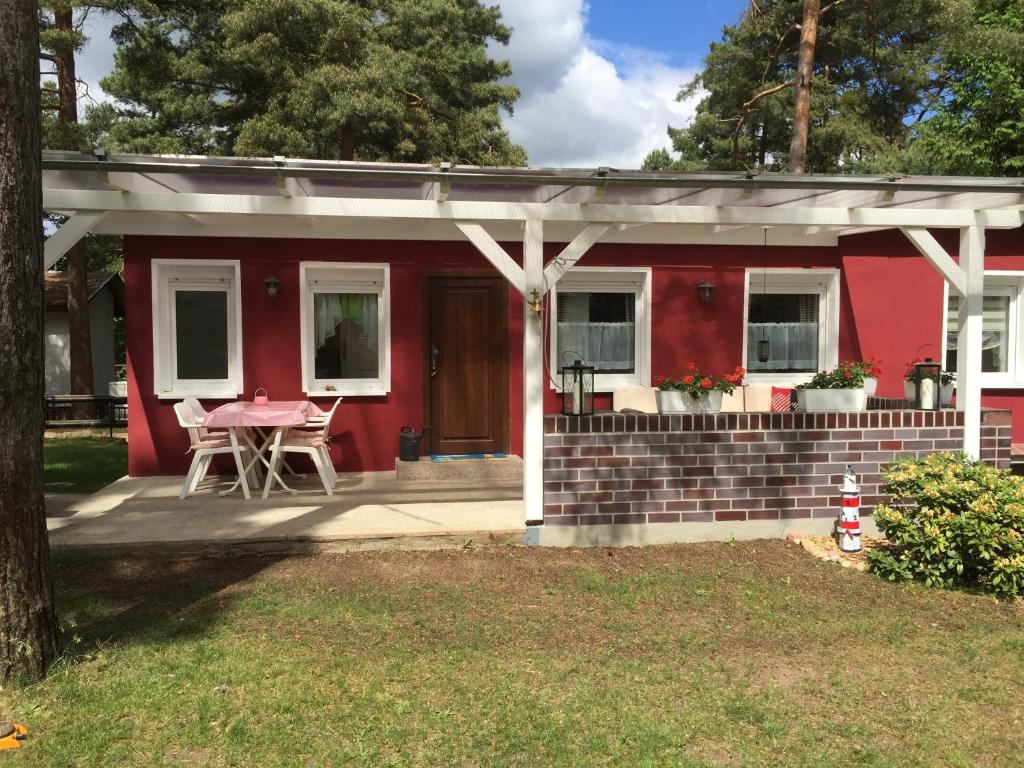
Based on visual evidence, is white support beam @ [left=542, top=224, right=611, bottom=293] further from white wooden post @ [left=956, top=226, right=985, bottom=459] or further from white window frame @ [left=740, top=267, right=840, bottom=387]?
white window frame @ [left=740, top=267, right=840, bottom=387]

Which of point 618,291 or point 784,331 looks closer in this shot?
point 618,291

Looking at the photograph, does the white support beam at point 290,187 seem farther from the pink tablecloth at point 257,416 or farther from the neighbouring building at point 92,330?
the neighbouring building at point 92,330

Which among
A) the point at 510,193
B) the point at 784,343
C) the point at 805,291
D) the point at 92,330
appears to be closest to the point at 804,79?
the point at 805,291

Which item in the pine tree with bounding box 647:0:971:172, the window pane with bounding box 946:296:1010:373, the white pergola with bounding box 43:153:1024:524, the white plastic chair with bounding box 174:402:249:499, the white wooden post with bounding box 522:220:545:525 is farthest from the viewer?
the pine tree with bounding box 647:0:971:172

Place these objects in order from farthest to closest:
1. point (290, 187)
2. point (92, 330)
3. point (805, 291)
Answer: point (92, 330) < point (805, 291) < point (290, 187)

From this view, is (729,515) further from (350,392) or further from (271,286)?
(271,286)

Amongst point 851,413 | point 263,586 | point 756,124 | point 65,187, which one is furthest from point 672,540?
point 756,124

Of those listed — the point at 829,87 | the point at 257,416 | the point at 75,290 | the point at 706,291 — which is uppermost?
the point at 829,87

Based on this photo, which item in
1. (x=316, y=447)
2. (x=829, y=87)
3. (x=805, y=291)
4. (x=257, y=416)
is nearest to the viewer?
(x=257, y=416)

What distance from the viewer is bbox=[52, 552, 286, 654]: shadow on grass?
3.80 m

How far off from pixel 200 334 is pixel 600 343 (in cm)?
409

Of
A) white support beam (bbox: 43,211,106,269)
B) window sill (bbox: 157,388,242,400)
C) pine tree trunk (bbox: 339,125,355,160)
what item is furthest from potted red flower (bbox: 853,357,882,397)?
pine tree trunk (bbox: 339,125,355,160)

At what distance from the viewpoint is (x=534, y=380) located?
17.2 feet

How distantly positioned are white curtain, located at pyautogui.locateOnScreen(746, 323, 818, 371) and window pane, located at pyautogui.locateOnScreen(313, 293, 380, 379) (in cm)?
404
